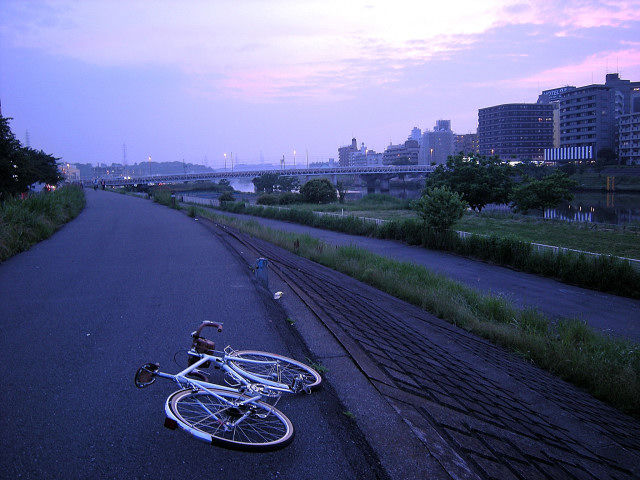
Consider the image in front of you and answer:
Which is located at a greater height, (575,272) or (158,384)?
(158,384)

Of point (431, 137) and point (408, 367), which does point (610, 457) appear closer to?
point (408, 367)

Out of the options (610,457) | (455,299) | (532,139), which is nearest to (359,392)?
(610,457)

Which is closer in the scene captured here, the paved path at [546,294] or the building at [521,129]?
the paved path at [546,294]

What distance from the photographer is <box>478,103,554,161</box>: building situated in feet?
440

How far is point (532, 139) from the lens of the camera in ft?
447

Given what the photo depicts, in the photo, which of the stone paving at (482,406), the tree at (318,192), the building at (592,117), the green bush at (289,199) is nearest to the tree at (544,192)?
the tree at (318,192)

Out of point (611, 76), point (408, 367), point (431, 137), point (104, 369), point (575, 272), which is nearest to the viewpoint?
point (104, 369)

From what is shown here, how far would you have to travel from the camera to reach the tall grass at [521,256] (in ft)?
51.9

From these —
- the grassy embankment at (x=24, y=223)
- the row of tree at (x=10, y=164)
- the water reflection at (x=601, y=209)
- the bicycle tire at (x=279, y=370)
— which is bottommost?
the water reflection at (x=601, y=209)

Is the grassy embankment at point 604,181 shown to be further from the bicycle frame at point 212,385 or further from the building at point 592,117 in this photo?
the bicycle frame at point 212,385

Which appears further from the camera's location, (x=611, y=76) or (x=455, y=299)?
(x=611, y=76)

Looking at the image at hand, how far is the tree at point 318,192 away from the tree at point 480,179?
23.1 m

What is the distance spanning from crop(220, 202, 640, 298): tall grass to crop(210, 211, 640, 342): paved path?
0.49 m

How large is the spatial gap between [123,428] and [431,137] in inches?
7786
